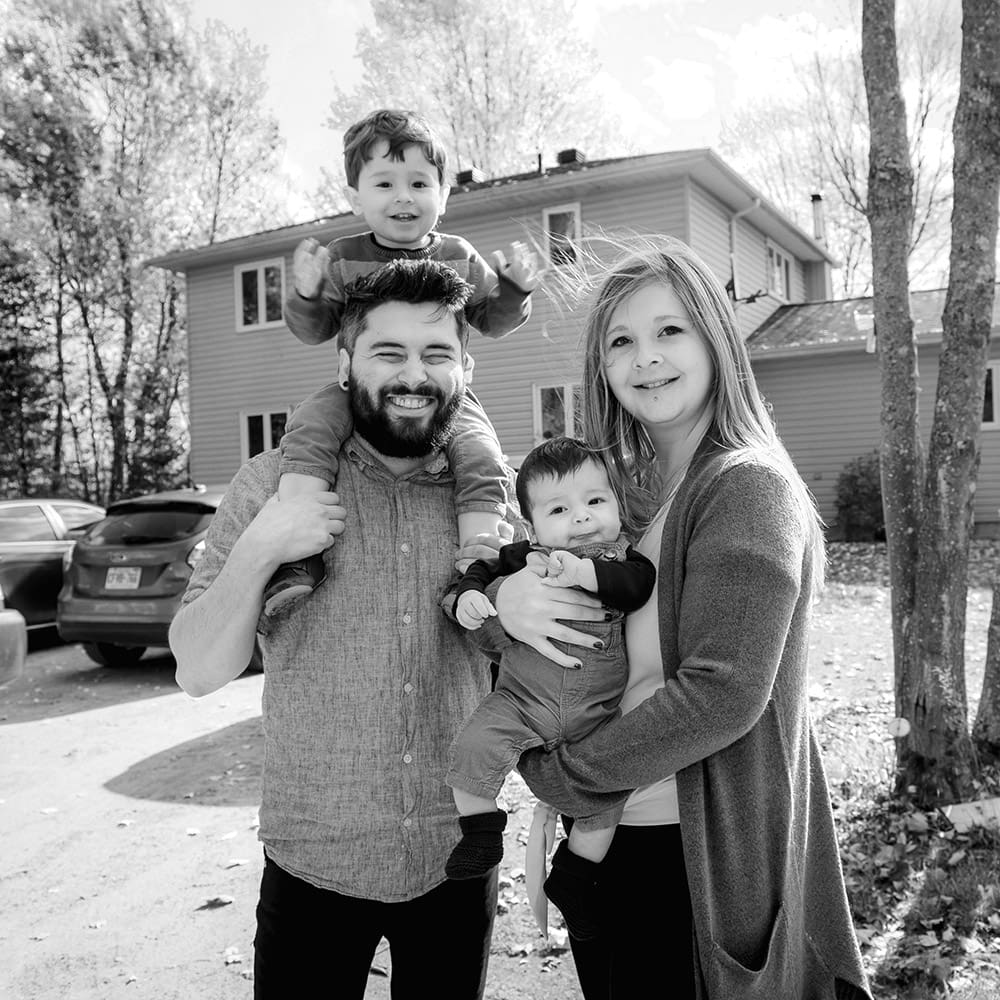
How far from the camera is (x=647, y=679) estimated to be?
1896 mm

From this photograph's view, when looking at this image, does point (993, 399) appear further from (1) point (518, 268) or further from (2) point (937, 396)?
(1) point (518, 268)

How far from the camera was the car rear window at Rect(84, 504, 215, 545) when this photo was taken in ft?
27.3

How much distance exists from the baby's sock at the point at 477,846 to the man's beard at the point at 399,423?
0.82 m

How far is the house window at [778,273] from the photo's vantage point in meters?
20.4

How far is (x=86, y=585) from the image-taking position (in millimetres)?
8383

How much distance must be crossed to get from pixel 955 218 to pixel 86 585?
7343 millimetres

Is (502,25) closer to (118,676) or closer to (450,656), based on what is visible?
(118,676)

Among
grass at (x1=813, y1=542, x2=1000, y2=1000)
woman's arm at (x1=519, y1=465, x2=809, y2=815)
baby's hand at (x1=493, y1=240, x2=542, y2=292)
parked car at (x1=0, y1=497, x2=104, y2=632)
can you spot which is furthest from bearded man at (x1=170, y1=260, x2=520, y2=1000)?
parked car at (x1=0, y1=497, x2=104, y2=632)

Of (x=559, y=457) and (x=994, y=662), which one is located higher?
(x=559, y=457)

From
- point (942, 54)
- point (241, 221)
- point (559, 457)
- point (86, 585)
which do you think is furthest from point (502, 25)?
point (559, 457)

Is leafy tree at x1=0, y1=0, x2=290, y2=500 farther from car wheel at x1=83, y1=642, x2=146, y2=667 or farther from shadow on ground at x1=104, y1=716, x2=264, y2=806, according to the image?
shadow on ground at x1=104, y1=716, x2=264, y2=806

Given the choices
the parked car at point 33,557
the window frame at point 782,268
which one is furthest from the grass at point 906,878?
the window frame at point 782,268

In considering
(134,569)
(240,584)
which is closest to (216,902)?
(240,584)

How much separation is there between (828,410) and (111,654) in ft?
44.4
